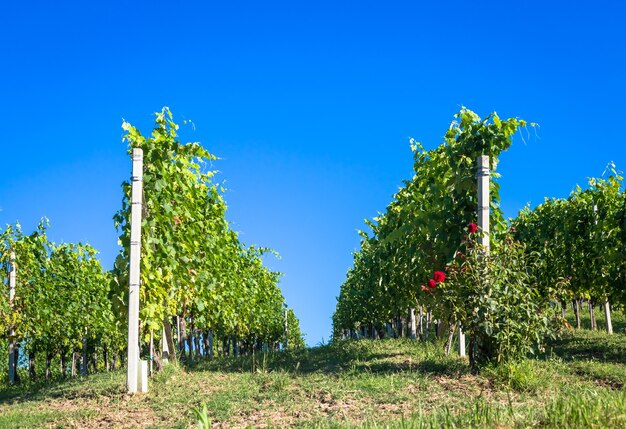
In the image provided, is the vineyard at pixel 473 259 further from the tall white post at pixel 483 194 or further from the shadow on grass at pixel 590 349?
the shadow on grass at pixel 590 349

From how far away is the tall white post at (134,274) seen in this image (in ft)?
32.9

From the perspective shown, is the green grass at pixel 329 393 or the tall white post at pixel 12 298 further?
the tall white post at pixel 12 298

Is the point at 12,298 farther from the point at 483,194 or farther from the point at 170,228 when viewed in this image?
the point at 483,194

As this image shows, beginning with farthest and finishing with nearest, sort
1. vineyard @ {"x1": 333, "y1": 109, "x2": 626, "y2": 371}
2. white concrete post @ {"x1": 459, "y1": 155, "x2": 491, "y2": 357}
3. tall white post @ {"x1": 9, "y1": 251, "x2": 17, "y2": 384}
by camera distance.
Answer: tall white post @ {"x1": 9, "y1": 251, "x2": 17, "y2": 384} < white concrete post @ {"x1": 459, "y1": 155, "x2": 491, "y2": 357} < vineyard @ {"x1": 333, "y1": 109, "x2": 626, "y2": 371}

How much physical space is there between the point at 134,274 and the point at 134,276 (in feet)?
0.11

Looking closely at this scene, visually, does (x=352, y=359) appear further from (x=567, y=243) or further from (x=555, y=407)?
(x=567, y=243)

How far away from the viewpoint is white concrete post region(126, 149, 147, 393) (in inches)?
395

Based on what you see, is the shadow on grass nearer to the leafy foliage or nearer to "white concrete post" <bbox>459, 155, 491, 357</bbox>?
"white concrete post" <bbox>459, 155, 491, 357</bbox>

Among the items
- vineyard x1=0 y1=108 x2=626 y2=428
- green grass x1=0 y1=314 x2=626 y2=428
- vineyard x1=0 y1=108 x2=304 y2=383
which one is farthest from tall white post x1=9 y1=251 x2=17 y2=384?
green grass x1=0 y1=314 x2=626 y2=428

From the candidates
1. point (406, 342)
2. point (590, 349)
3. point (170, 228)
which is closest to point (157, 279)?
point (170, 228)

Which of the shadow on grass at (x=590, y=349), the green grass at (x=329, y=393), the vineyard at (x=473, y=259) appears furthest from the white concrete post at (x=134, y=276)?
the shadow on grass at (x=590, y=349)

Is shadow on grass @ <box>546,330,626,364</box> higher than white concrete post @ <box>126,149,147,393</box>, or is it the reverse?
white concrete post @ <box>126,149,147,393</box>

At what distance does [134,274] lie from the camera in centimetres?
1027

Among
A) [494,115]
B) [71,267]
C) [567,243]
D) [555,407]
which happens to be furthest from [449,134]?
[71,267]
